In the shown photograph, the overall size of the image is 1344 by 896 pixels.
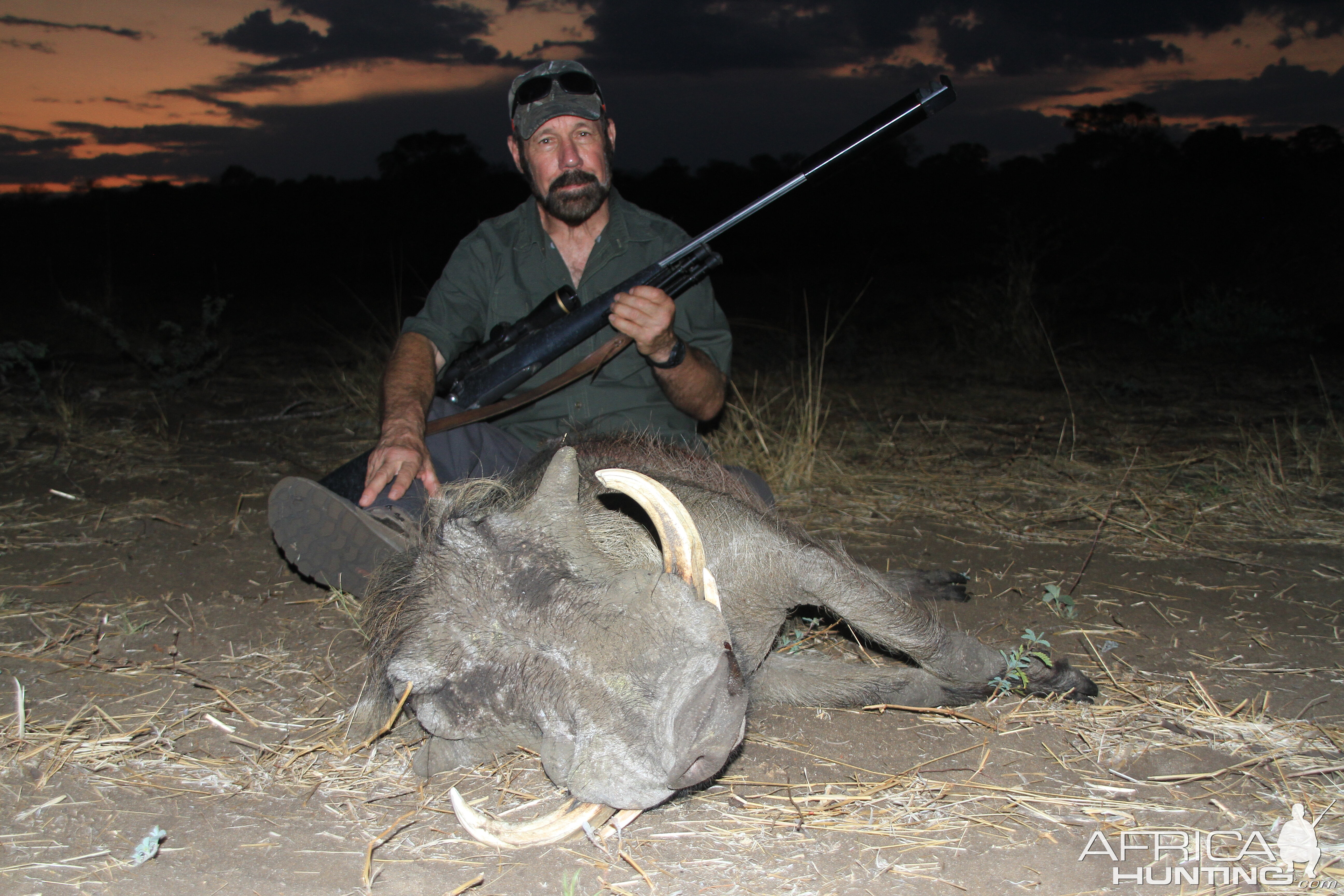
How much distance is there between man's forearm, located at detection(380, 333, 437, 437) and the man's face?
2.15 ft

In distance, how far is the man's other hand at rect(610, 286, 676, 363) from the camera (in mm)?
2604

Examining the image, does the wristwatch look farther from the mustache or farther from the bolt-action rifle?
the mustache

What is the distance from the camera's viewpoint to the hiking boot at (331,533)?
2457mm

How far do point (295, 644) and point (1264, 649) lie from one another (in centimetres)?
259

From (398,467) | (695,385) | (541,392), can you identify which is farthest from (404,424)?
(695,385)

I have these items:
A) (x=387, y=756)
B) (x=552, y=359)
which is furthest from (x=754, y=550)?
(x=552, y=359)

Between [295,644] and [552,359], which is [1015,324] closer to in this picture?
[552,359]

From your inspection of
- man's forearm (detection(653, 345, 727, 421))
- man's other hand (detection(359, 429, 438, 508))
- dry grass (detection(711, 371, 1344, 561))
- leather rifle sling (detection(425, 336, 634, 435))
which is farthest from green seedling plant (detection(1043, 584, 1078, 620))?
man's other hand (detection(359, 429, 438, 508))

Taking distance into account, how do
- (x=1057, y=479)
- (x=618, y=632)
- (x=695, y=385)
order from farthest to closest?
(x=1057, y=479), (x=695, y=385), (x=618, y=632)

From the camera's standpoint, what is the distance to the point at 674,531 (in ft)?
5.33

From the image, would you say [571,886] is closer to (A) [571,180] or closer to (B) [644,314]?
(B) [644,314]

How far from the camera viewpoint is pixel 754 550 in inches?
82.1

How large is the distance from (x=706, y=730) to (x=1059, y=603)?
1555 millimetres

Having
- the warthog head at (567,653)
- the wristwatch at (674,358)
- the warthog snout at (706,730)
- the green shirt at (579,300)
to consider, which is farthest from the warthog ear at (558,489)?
the green shirt at (579,300)
